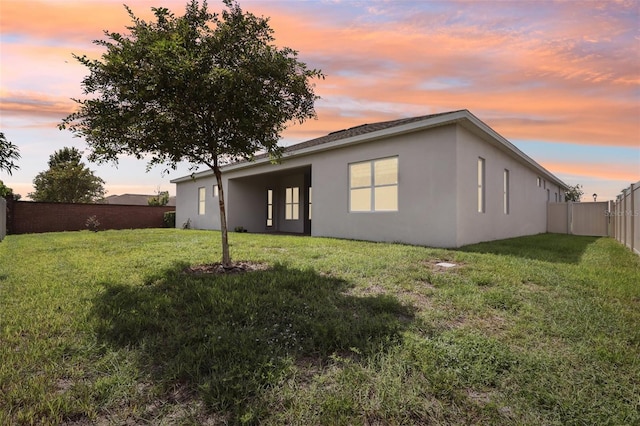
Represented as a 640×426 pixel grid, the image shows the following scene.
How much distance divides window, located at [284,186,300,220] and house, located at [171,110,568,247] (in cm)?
103

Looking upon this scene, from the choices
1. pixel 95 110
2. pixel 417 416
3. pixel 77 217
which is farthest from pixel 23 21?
pixel 77 217

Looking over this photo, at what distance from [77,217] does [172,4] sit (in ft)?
58.4

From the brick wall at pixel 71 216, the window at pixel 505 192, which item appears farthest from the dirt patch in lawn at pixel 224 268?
the brick wall at pixel 71 216

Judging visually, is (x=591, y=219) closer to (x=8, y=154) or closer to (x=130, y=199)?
(x=8, y=154)

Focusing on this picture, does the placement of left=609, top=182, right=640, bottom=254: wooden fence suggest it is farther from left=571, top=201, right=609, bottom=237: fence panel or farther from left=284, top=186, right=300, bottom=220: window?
left=284, top=186, right=300, bottom=220: window

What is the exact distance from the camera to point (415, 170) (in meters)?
8.89

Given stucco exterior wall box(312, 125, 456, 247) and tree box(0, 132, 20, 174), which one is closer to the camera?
tree box(0, 132, 20, 174)

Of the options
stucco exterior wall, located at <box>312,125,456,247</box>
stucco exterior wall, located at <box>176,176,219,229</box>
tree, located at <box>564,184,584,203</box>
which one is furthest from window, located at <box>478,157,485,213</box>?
tree, located at <box>564,184,584,203</box>

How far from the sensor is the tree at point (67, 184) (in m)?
27.4

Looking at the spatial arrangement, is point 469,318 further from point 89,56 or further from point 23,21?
point 23,21

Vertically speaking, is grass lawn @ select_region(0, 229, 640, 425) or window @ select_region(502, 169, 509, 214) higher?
window @ select_region(502, 169, 509, 214)

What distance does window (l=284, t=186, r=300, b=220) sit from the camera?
622 inches

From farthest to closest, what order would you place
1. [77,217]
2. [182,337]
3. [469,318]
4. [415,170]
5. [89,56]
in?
1. [77,217]
2. [415,170]
3. [89,56]
4. [469,318]
5. [182,337]

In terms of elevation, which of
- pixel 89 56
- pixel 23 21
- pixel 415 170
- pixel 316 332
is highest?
pixel 23 21
